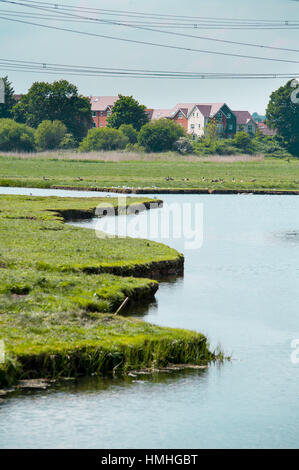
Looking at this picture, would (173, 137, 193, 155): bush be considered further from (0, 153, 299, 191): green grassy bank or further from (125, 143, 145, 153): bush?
(0, 153, 299, 191): green grassy bank

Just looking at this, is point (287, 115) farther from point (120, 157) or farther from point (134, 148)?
point (120, 157)

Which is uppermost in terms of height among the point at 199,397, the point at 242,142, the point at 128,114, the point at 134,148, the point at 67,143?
the point at 128,114

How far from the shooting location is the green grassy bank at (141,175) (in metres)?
86.6

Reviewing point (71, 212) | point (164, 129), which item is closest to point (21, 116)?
point (164, 129)

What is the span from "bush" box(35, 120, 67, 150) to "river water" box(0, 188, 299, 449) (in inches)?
5515

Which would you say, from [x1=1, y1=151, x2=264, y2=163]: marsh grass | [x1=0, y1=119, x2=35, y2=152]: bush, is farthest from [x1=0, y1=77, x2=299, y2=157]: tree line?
[x1=1, y1=151, x2=264, y2=163]: marsh grass

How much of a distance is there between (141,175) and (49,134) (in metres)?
64.0

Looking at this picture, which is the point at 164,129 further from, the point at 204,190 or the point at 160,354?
the point at 160,354

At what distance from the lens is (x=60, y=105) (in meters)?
179

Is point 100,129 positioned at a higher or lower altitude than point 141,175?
higher

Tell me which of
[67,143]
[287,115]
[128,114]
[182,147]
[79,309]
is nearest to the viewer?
[79,309]

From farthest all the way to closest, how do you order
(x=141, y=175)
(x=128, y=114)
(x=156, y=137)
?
1. (x=128, y=114)
2. (x=156, y=137)
3. (x=141, y=175)

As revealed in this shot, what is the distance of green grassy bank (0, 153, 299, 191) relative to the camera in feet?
284

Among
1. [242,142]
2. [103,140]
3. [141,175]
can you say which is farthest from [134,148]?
[141,175]
